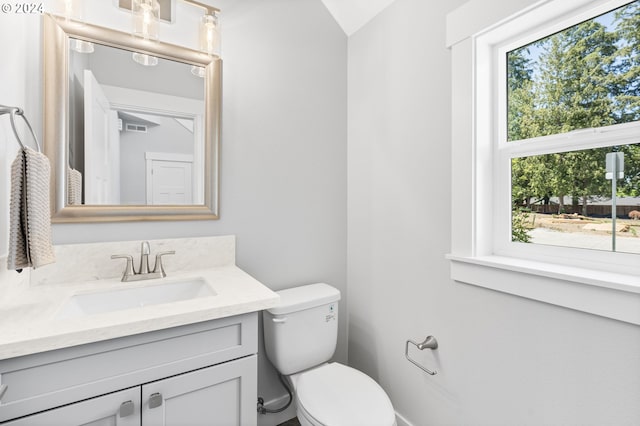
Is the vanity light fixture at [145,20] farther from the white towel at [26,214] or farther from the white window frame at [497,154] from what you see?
the white window frame at [497,154]

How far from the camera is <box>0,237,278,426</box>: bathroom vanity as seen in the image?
2.54ft

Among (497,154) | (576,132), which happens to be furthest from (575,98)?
(497,154)

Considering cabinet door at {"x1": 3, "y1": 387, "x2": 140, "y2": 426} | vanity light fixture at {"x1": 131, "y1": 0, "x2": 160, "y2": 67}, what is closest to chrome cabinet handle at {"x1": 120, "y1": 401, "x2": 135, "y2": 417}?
cabinet door at {"x1": 3, "y1": 387, "x2": 140, "y2": 426}

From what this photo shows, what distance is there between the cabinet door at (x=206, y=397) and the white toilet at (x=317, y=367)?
0.29 m

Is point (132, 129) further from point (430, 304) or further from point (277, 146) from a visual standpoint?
point (430, 304)

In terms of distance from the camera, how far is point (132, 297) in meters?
1.19

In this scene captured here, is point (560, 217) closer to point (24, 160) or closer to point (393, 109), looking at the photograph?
point (393, 109)

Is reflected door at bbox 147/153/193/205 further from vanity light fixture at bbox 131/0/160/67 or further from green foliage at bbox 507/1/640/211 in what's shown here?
green foliage at bbox 507/1/640/211

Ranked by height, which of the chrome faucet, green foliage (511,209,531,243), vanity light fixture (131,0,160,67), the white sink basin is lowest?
the white sink basin

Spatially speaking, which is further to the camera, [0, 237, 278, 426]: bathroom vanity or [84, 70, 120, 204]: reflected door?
[84, 70, 120, 204]: reflected door

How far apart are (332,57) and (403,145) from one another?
757 millimetres

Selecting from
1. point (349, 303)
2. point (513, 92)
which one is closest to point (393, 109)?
point (513, 92)

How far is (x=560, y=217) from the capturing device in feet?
3.77

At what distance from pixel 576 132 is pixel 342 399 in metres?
1.31
